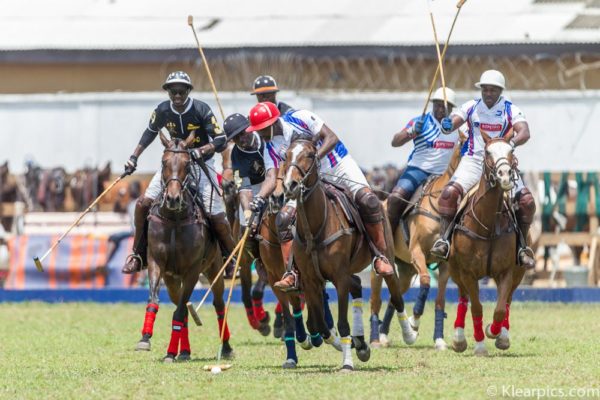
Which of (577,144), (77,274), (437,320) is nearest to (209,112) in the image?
(437,320)

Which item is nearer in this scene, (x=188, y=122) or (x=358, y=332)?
(x=358, y=332)

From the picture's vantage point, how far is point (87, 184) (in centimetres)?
2528

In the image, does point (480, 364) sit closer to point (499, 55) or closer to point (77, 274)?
point (77, 274)

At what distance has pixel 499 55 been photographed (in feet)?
86.8

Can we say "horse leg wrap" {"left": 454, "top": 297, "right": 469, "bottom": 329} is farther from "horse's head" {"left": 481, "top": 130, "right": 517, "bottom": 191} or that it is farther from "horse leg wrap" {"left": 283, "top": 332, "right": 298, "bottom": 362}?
"horse leg wrap" {"left": 283, "top": 332, "right": 298, "bottom": 362}

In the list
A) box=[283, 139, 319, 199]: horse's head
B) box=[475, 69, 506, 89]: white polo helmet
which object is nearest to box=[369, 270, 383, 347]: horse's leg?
box=[475, 69, 506, 89]: white polo helmet

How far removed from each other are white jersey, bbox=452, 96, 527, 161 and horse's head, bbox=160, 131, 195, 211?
2767 mm

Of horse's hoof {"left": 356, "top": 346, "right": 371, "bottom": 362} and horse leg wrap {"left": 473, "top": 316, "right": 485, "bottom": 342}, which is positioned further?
horse leg wrap {"left": 473, "top": 316, "right": 485, "bottom": 342}

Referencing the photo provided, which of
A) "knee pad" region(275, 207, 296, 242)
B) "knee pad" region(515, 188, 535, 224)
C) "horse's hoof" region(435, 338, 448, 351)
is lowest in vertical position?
"horse's hoof" region(435, 338, 448, 351)

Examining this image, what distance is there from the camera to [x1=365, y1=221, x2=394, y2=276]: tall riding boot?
1291cm

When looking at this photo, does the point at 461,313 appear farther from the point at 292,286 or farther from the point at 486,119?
the point at 292,286

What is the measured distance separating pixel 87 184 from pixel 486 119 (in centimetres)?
1197

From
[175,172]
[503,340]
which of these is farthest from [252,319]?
[503,340]

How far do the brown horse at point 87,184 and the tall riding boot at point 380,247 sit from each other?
498 inches
